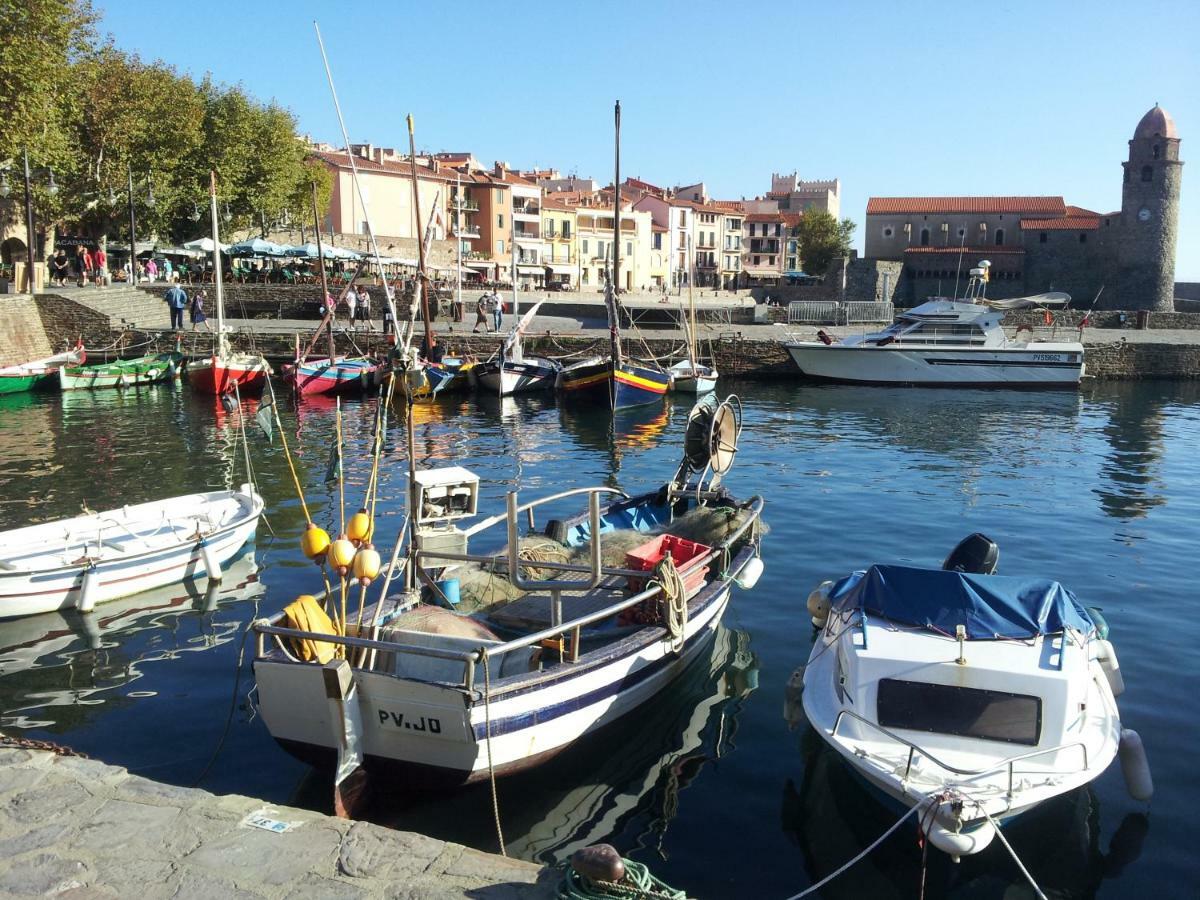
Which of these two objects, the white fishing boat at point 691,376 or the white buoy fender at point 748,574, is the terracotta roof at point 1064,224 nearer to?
the white fishing boat at point 691,376

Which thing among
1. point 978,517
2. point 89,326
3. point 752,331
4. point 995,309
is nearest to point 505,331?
point 752,331

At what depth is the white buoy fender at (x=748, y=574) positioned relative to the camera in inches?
436

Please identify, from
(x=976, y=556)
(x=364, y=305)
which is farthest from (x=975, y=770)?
(x=364, y=305)

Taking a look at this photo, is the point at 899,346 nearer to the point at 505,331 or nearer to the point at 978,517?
the point at 505,331

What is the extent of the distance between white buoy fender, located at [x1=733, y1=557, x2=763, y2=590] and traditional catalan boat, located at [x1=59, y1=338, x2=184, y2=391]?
28.3 m

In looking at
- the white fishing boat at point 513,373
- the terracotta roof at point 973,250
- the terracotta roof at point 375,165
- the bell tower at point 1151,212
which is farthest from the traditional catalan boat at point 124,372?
the bell tower at point 1151,212

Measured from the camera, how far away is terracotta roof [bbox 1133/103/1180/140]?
66500 mm

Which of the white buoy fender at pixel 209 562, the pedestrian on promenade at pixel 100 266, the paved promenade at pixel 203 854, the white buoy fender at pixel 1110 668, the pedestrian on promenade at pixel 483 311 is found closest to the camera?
the paved promenade at pixel 203 854

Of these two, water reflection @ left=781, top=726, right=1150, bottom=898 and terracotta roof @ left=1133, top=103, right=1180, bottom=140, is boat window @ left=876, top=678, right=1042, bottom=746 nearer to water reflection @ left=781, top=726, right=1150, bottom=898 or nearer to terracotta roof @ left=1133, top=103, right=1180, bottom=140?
water reflection @ left=781, top=726, right=1150, bottom=898

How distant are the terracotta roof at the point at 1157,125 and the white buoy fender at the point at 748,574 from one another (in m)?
69.0

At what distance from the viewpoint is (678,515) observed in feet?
45.1

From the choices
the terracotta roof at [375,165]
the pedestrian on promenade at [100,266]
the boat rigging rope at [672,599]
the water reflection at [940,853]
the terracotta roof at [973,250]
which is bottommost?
the water reflection at [940,853]

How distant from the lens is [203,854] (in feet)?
18.4

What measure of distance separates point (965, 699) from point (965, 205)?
8148cm
